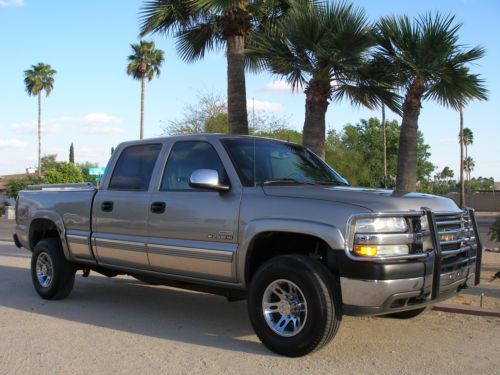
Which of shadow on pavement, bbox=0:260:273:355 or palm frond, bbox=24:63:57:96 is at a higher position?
palm frond, bbox=24:63:57:96

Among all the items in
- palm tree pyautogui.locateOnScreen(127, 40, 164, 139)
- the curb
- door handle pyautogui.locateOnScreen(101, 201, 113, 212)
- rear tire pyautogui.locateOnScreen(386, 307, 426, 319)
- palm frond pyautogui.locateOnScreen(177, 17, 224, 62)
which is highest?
palm tree pyautogui.locateOnScreen(127, 40, 164, 139)

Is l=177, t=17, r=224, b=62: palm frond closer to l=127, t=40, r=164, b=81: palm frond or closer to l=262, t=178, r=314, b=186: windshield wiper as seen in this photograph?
l=262, t=178, r=314, b=186: windshield wiper

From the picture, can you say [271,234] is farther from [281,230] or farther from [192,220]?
[192,220]

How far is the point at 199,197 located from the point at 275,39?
6434 mm

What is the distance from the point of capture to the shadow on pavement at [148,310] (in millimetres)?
5594

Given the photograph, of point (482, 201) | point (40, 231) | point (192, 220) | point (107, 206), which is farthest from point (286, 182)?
point (482, 201)

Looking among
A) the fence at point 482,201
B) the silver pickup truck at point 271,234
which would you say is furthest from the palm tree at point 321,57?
the fence at point 482,201

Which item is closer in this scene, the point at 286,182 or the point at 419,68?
the point at 286,182

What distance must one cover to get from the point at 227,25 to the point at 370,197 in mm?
8782

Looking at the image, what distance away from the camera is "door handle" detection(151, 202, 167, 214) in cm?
572

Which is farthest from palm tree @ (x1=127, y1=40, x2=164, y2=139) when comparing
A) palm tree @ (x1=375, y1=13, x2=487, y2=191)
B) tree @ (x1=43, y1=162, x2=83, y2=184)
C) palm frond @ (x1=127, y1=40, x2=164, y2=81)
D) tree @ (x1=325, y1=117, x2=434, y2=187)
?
palm tree @ (x1=375, y1=13, x2=487, y2=191)

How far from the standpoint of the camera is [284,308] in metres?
4.78

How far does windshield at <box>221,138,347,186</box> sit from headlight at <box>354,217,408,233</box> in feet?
3.78

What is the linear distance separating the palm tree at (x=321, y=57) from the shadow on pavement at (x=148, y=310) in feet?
16.1
